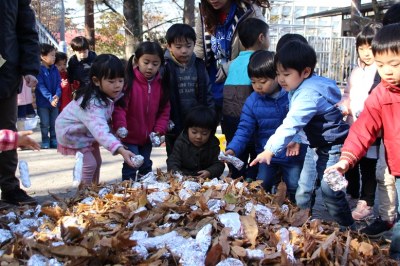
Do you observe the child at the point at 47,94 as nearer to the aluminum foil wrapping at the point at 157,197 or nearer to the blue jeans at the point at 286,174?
the blue jeans at the point at 286,174

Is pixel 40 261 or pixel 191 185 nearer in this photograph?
pixel 40 261

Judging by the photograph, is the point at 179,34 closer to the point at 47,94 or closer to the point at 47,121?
the point at 47,94

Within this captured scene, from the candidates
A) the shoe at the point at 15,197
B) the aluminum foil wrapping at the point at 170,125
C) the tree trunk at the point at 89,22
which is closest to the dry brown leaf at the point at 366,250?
the aluminum foil wrapping at the point at 170,125

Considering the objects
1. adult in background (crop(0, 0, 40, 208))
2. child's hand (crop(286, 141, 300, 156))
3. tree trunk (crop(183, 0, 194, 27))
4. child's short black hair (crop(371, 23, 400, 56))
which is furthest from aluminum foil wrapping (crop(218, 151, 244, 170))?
tree trunk (crop(183, 0, 194, 27))

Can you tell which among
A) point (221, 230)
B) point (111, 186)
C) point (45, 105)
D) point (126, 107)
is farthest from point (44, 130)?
point (221, 230)

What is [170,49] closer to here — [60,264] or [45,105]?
[60,264]

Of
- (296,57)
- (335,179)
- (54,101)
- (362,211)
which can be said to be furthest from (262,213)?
(54,101)

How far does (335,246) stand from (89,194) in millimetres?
1486

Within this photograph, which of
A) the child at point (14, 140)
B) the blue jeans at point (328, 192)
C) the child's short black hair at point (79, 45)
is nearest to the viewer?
the child at point (14, 140)

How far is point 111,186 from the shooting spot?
3186mm

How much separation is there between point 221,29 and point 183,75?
1.82ft

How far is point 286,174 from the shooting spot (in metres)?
3.98

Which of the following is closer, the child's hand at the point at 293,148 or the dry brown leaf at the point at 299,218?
the dry brown leaf at the point at 299,218

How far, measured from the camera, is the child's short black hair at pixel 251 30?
4148mm
